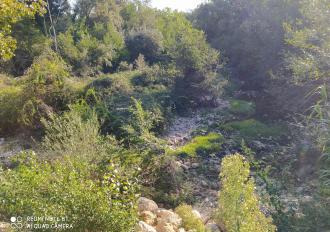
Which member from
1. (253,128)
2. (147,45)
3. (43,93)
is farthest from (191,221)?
(147,45)

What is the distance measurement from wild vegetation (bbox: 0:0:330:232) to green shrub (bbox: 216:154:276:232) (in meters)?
0.02

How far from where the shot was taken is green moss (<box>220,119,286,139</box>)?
25.9 ft

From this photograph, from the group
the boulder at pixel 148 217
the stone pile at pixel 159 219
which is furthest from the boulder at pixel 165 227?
the boulder at pixel 148 217

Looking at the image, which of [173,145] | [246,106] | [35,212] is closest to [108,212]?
[35,212]

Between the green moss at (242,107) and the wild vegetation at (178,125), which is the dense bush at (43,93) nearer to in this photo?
the wild vegetation at (178,125)

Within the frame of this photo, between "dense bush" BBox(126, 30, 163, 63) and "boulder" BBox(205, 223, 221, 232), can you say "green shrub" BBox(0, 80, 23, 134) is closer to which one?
"boulder" BBox(205, 223, 221, 232)

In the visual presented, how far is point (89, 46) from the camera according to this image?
14344mm

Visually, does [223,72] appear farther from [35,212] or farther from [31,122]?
[35,212]

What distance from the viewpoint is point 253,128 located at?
8188mm

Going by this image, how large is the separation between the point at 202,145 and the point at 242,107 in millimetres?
3057

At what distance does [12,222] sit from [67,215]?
1.72 feet

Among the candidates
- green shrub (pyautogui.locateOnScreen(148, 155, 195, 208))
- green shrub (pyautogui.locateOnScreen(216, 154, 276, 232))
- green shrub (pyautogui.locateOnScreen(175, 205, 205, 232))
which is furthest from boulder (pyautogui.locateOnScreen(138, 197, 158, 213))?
green shrub (pyautogui.locateOnScreen(216, 154, 276, 232))

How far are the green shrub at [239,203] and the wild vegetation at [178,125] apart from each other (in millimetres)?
16

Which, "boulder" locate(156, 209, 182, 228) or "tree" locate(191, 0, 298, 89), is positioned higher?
"tree" locate(191, 0, 298, 89)
